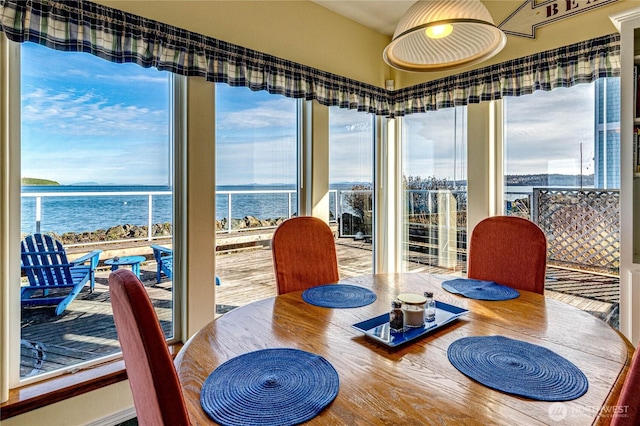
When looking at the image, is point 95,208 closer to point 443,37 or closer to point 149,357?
point 149,357

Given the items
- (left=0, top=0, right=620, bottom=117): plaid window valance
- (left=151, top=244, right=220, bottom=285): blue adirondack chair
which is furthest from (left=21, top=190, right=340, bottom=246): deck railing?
(left=0, top=0, right=620, bottom=117): plaid window valance

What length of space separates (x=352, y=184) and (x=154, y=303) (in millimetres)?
1936

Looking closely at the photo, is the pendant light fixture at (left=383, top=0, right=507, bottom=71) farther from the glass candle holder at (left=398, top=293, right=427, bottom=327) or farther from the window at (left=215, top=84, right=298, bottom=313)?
the window at (left=215, top=84, right=298, bottom=313)

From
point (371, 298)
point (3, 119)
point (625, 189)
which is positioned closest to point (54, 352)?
point (3, 119)

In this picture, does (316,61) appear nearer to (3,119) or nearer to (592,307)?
(3,119)

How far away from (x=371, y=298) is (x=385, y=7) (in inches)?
95.4

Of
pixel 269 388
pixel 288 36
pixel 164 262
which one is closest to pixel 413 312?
pixel 269 388

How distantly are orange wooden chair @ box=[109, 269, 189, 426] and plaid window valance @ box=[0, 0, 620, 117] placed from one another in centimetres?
161

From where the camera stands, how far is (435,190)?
328 centimetres

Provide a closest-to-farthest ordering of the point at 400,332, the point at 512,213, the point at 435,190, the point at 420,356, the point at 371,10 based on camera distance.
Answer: the point at 420,356, the point at 400,332, the point at 512,213, the point at 371,10, the point at 435,190

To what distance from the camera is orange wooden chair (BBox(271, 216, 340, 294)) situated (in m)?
1.94

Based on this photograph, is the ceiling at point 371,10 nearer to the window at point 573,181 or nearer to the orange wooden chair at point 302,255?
the window at point 573,181

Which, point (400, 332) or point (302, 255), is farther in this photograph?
point (302, 255)

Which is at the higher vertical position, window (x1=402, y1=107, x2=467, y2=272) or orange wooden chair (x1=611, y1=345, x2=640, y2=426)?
window (x1=402, y1=107, x2=467, y2=272)
